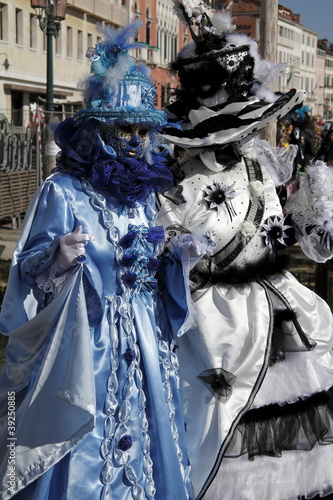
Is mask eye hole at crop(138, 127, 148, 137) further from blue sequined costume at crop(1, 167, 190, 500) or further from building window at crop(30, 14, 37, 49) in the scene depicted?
building window at crop(30, 14, 37, 49)

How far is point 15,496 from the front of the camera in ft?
9.39

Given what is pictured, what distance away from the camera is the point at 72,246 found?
Answer: 2764 mm

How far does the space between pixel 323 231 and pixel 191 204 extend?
0.73 metres

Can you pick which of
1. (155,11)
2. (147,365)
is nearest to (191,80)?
(147,365)

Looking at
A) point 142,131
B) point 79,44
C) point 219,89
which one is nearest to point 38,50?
point 79,44

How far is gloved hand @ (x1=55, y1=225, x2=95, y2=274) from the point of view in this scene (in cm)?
276

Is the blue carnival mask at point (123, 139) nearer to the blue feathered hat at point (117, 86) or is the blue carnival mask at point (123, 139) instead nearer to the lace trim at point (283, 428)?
the blue feathered hat at point (117, 86)

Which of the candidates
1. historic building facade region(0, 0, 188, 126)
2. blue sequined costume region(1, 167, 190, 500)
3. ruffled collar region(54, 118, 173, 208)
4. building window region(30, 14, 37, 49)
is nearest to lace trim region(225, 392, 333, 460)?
blue sequined costume region(1, 167, 190, 500)

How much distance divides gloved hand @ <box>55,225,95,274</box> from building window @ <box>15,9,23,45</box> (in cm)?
2517

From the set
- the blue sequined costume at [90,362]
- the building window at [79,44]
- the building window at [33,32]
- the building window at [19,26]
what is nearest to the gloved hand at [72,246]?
the blue sequined costume at [90,362]

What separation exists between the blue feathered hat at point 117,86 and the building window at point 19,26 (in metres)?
24.7

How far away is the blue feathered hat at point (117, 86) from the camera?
2.97m

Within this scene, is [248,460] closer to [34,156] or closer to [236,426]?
[236,426]

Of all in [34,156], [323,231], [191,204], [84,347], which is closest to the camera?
[84,347]
